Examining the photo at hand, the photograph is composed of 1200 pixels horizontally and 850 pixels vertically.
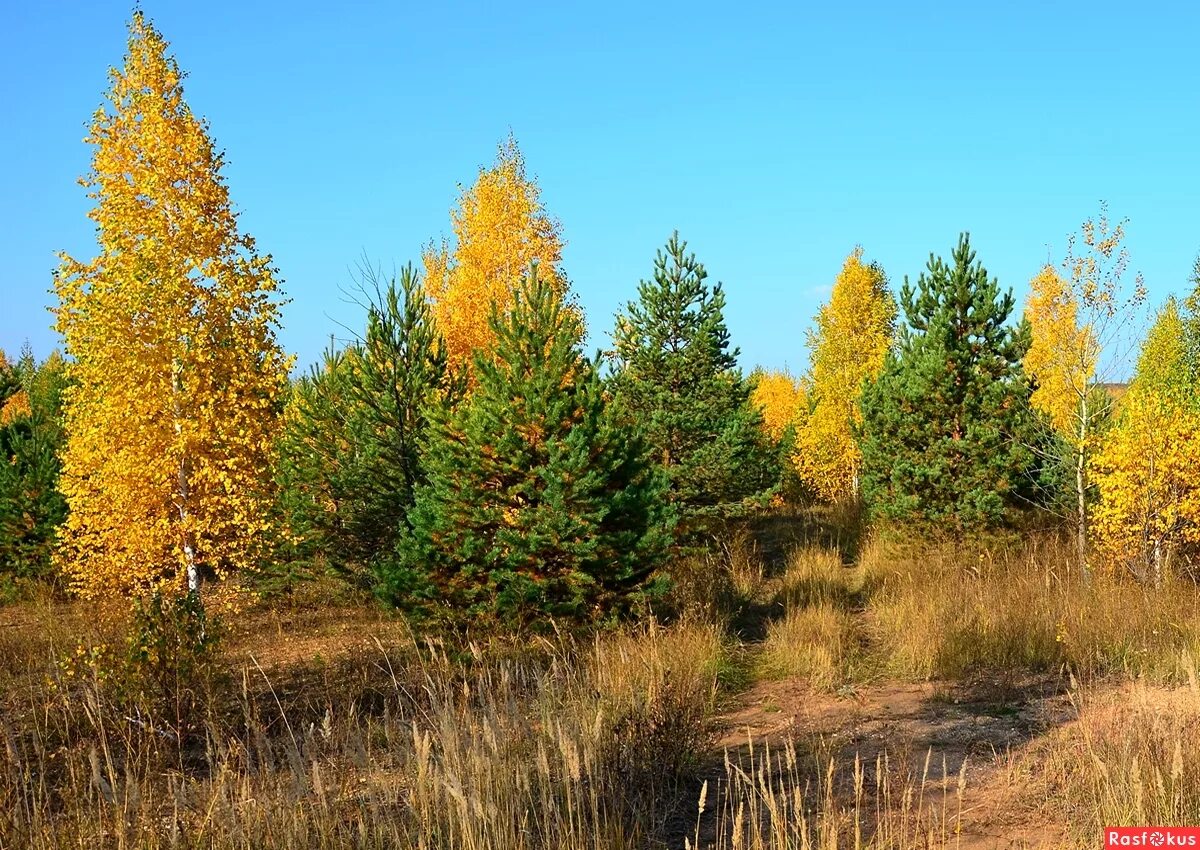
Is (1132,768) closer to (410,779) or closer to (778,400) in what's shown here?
(410,779)

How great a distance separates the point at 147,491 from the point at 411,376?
167 inches

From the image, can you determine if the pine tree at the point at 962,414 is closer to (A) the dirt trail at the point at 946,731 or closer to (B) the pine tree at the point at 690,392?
(B) the pine tree at the point at 690,392

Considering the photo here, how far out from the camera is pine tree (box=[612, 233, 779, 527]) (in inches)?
643

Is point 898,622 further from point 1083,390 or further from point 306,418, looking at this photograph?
point 306,418

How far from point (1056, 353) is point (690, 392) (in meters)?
6.38

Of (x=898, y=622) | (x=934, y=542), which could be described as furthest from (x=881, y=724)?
(x=934, y=542)

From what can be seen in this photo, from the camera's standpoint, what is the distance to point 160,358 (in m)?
11.2

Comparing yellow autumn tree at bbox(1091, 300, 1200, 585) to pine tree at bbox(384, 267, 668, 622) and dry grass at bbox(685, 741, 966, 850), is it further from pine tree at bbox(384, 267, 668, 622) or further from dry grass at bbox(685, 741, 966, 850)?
dry grass at bbox(685, 741, 966, 850)

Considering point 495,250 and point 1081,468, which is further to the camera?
point 495,250

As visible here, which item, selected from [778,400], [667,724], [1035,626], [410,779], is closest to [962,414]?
[1035,626]

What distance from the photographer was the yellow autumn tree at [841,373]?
80.2ft

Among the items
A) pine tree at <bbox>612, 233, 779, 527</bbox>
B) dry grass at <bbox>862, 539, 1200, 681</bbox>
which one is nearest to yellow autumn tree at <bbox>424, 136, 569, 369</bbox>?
pine tree at <bbox>612, 233, 779, 527</bbox>

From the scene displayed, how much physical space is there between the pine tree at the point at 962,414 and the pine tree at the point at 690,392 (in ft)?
9.56

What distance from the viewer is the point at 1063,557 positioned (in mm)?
13422
